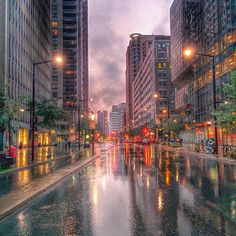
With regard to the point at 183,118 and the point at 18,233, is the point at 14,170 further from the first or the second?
the point at 183,118

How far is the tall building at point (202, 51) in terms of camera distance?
44875mm

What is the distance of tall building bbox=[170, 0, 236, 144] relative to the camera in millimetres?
44875

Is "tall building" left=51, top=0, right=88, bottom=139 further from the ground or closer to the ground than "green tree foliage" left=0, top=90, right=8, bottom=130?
further from the ground

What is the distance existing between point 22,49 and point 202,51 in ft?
124

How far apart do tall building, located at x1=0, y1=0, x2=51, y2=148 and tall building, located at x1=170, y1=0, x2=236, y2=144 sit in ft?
106

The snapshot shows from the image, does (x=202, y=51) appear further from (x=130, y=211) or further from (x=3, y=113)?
(x=130, y=211)

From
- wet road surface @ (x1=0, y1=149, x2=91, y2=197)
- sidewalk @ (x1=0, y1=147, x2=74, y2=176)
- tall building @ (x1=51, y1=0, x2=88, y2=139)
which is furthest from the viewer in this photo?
tall building @ (x1=51, y1=0, x2=88, y2=139)

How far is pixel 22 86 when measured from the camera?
58.8m

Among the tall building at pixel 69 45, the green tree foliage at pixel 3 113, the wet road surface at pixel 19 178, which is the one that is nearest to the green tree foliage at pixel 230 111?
the wet road surface at pixel 19 178

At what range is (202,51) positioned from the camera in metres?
56.5

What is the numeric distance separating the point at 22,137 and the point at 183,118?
3649 cm

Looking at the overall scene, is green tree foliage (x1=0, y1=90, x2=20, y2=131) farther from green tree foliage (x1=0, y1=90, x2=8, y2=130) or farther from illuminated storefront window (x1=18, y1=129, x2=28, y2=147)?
illuminated storefront window (x1=18, y1=129, x2=28, y2=147)

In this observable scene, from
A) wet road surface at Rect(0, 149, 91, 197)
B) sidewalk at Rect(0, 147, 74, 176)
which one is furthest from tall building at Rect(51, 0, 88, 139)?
wet road surface at Rect(0, 149, 91, 197)

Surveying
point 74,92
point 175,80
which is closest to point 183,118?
point 175,80
